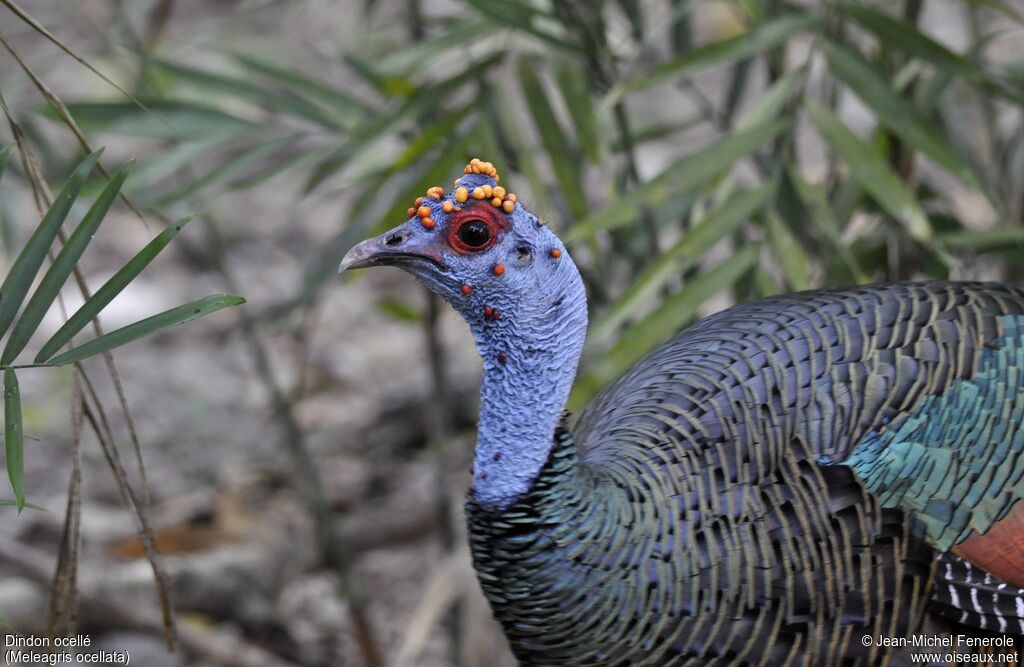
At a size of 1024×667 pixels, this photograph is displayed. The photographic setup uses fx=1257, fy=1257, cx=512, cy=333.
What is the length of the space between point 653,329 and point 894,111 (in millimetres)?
818

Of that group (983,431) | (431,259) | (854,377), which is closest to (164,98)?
(431,259)

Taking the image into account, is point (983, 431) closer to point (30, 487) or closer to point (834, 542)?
point (834, 542)

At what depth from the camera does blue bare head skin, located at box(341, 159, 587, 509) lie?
222 cm

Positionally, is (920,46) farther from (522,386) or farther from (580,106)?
(522,386)

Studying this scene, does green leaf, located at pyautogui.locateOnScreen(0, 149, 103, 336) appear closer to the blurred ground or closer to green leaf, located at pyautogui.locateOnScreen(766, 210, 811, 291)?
the blurred ground

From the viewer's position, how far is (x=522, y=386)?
2.29 m

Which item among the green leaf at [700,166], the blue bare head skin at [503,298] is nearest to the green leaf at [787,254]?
the green leaf at [700,166]

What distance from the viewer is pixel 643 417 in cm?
256

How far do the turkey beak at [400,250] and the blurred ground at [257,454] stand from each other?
3.89ft

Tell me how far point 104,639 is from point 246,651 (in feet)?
1.47

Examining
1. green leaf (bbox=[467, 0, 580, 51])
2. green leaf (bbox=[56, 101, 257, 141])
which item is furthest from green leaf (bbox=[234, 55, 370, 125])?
green leaf (bbox=[467, 0, 580, 51])

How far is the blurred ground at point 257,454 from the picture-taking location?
391 cm

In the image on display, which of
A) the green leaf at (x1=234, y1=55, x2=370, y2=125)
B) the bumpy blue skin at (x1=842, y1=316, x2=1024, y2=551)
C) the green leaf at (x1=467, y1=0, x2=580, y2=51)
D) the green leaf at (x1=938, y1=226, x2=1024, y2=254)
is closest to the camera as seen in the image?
the bumpy blue skin at (x1=842, y1=316, x2=1024, y2=551)

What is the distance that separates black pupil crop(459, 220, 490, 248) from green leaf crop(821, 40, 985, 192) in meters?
1.32
